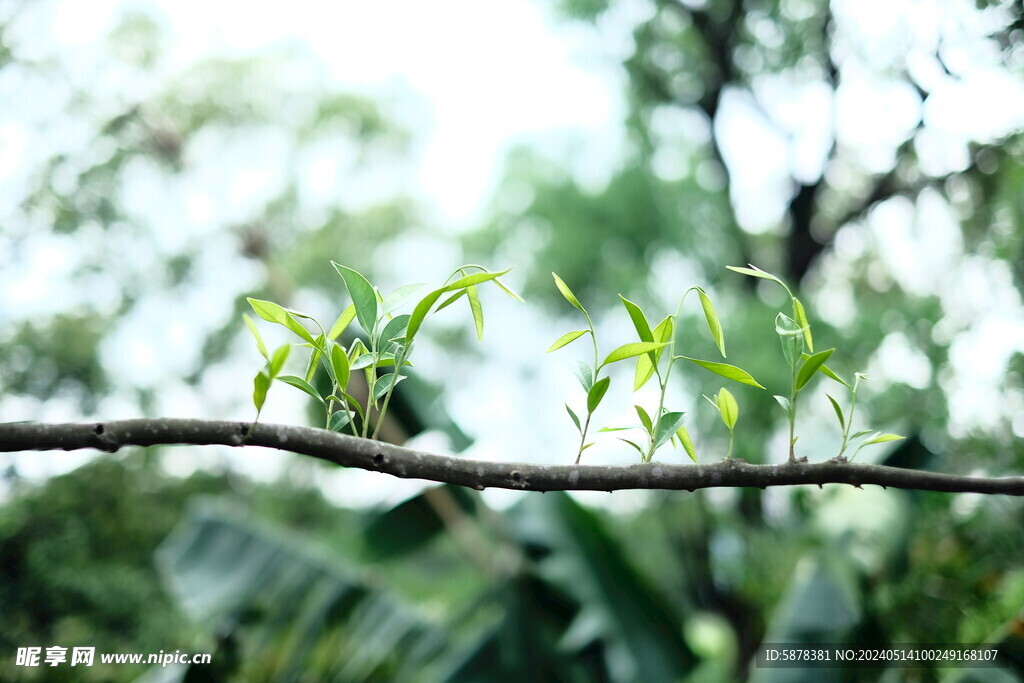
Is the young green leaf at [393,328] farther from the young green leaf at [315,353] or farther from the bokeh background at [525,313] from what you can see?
the bokeh background at [525,313]

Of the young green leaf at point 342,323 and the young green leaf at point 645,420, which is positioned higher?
the young green leaf at point 342,323

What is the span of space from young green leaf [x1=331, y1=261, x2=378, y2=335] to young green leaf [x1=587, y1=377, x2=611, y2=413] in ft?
0.24

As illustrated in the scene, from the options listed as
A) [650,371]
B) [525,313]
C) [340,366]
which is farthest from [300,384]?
[525,313]

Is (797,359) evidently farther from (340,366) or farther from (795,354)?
(340,366)

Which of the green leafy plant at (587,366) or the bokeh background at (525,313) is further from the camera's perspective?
the bokeh background at (525,313)

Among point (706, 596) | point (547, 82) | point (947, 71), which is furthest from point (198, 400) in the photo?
point (947, 71)

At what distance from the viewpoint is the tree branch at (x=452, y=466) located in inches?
7.1

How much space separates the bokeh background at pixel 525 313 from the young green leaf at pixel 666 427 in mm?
360

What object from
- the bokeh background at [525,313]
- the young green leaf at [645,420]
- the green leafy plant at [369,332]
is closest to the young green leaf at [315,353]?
the green leafy plant at [369,332]

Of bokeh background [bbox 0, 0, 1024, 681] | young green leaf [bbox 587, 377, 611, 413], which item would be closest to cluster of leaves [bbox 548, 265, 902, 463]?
young green leaf [bbox 587, 377, 611, 413]

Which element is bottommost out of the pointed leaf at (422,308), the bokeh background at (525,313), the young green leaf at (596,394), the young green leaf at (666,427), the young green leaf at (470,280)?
the bokeh background at (525,313)

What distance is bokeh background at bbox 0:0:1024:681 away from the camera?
2.41ft

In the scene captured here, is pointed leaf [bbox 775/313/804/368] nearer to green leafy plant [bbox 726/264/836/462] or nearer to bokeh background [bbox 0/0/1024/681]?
green leafy plant [bbox 726/264/836/462]

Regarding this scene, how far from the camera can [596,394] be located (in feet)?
0.74
